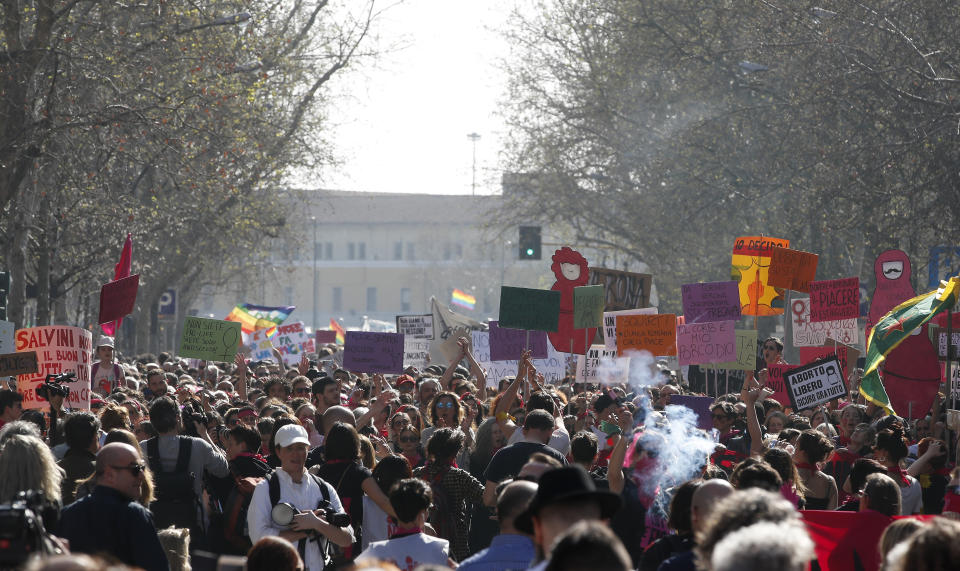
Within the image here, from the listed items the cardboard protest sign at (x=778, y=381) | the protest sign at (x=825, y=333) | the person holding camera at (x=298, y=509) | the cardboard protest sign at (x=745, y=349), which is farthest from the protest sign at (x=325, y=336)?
the person holding camera at (x=298, y=509)

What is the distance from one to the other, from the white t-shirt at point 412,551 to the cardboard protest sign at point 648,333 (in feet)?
29.2

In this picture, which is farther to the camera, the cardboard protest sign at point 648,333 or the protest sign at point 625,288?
the protest sign at point 625,288

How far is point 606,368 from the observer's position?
653 inches

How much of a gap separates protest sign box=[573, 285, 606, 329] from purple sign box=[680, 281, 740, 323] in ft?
3.10

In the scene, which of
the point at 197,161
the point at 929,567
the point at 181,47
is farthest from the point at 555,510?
the point at 197,161

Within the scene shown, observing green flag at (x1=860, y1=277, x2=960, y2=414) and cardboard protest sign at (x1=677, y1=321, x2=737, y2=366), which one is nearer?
green flag at (x1=860, y1=277, x2=960, y2=414)

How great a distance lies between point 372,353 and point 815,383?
5248mm

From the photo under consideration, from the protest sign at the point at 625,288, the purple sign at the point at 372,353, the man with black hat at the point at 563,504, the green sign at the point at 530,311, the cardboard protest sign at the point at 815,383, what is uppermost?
the protest sign at the point at 625,288

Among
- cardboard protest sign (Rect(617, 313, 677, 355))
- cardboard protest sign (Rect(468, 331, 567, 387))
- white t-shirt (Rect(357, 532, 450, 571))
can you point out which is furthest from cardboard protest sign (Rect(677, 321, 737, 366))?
white t-shirt (Rect(357, 532, 450, 571))

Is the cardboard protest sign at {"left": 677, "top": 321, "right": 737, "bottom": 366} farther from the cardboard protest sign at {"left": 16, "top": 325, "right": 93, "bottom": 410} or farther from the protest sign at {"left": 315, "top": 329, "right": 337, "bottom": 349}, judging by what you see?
the protest sign at {"left": 315, "top": 329, "right": 337, "bottom": 349}

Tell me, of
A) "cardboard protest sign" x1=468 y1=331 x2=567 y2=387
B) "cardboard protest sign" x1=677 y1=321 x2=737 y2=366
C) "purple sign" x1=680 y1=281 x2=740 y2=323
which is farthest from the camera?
"cardboard protest sign" x1=468 y1=331 x2=567 y2=387

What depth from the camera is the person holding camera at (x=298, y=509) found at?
6.49 metres

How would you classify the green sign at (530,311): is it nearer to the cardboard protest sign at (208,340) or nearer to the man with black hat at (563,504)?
the cardboard protest sign at (208,340)

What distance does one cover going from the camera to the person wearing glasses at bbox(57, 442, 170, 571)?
5.52 meters
